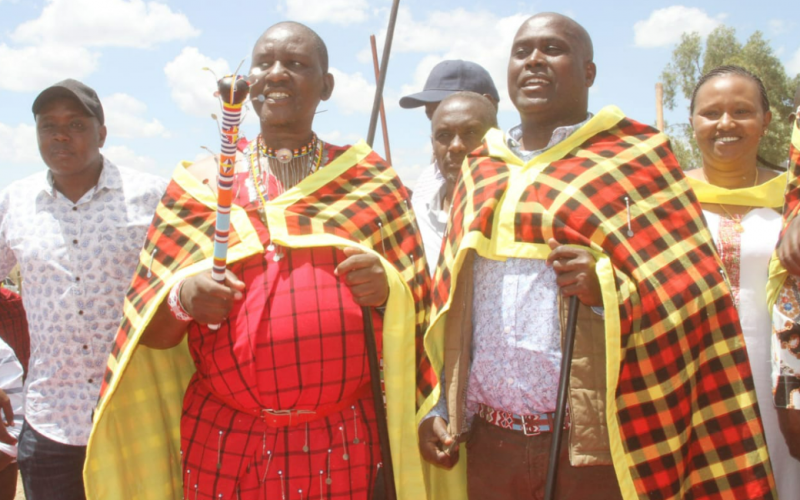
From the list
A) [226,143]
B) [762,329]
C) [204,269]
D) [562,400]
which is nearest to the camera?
[226,143]

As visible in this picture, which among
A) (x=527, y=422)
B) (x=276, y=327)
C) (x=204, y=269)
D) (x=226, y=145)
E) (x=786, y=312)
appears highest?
(x=226, y=145)

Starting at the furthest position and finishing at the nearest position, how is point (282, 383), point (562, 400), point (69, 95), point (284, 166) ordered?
point (69, 95) → point (284, 166) → point (282, 383) → point (562, 400)

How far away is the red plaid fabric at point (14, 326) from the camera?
178 inches

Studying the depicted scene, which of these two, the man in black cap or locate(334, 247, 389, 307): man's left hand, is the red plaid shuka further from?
the man in black cap

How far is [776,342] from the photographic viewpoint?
9.30 feet

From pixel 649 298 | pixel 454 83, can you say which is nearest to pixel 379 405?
pixel 649 298

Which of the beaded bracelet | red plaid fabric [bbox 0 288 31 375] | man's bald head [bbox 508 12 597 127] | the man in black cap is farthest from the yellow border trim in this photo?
red plaid fabric [bbox 0 288 31 375]

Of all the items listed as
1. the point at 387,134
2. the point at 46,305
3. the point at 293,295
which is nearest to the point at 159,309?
the point at 293,295

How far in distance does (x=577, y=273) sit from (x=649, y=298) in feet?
0.97

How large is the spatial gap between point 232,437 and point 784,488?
7.43 feet

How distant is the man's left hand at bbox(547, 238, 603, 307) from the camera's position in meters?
2.47

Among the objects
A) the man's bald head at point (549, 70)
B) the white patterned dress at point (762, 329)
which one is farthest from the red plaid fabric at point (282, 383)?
the white patterned dress at point (762, 329)

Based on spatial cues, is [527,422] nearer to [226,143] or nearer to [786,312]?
[786,312]

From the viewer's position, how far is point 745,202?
10.3ft
